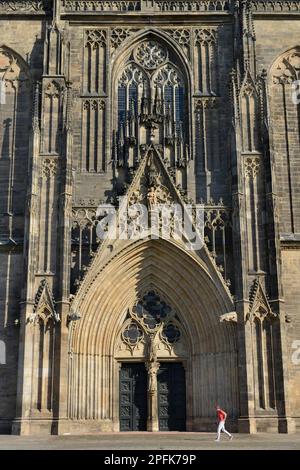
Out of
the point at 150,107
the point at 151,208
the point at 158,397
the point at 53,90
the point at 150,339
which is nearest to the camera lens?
the point at 158,397

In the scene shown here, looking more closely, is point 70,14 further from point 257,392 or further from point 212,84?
point 257,392

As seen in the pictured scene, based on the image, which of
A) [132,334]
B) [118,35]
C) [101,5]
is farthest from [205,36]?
[132,334]

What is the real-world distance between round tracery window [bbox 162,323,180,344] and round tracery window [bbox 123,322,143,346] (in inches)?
34.4

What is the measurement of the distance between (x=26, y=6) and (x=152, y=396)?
1625 cm

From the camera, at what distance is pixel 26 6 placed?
26.6 metres

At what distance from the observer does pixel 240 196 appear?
75.3 ft

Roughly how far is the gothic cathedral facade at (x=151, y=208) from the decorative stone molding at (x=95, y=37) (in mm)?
48

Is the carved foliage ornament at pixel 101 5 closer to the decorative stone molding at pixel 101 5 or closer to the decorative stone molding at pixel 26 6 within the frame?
the decorative stone molding at pixel 101 5

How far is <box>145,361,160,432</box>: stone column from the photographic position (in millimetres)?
22641

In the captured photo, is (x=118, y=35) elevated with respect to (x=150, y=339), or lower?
elevated

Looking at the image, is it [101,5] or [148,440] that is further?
[101,5]

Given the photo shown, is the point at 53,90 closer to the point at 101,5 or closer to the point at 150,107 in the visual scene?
the point at 150,107

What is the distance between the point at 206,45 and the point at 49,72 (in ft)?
21.3

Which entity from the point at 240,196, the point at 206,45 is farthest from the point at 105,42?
the point at 240,196
